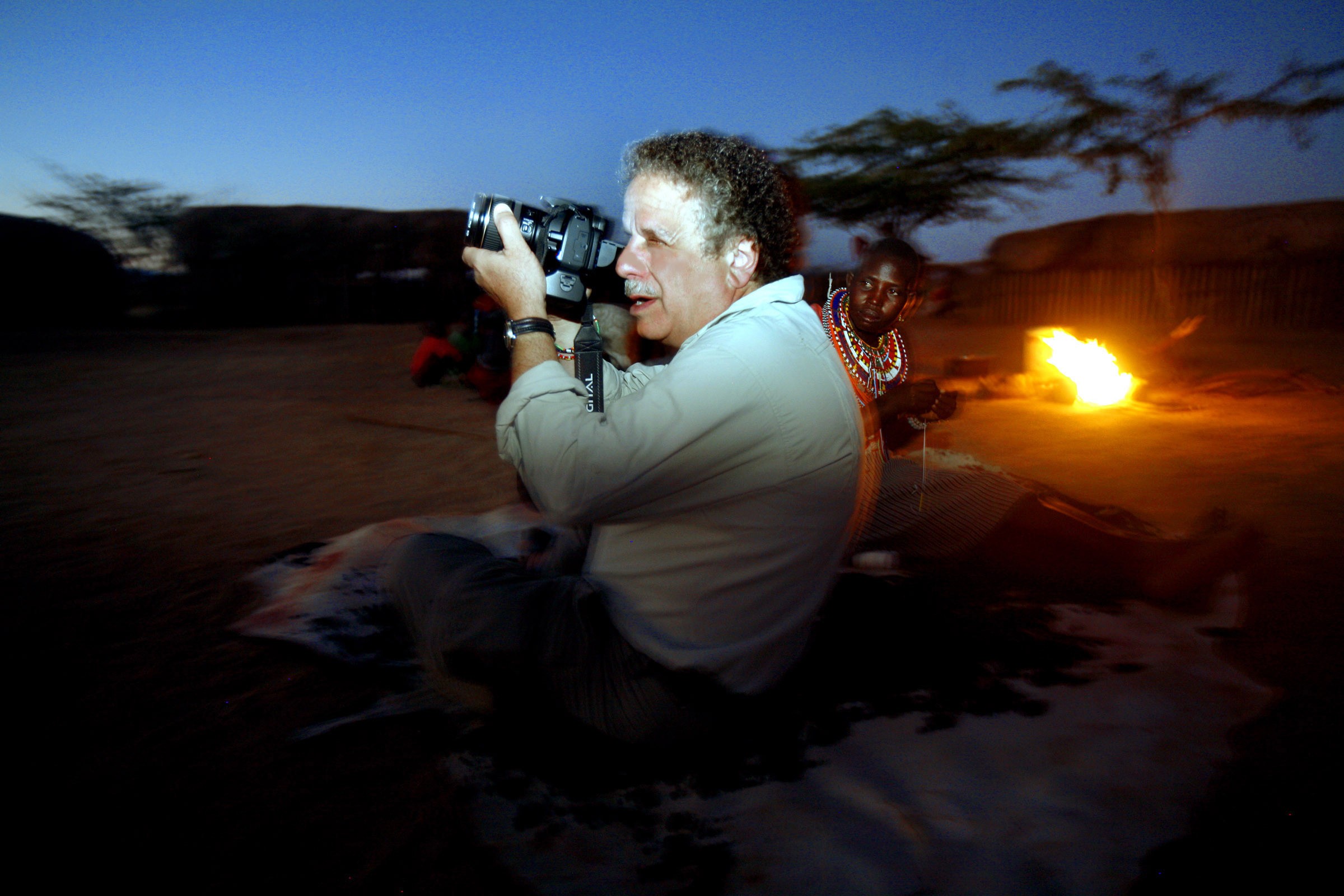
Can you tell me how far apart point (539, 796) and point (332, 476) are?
377 cm

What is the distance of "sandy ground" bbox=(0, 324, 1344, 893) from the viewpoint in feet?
5.06

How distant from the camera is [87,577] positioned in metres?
3.00

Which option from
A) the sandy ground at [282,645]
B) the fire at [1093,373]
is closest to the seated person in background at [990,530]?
the sandy ground at [282,645]

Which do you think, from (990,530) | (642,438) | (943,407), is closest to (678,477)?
(642,438)

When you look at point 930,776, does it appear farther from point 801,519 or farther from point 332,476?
point 332,476

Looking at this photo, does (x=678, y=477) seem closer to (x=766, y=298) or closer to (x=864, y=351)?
(x=766, y=298)

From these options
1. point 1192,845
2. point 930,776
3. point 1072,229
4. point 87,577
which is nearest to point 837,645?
point 930,776

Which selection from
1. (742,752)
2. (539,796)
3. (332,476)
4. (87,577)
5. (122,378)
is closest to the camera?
(539,796)

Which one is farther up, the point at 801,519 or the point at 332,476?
the point at 801,519

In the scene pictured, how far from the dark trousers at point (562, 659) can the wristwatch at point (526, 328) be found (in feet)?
1.66

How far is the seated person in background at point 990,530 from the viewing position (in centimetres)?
282

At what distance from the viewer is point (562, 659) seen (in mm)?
1544

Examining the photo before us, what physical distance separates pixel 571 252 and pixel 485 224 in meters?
0.18

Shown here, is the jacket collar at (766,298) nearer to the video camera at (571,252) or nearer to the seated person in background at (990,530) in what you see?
the video camera at (571,252)
